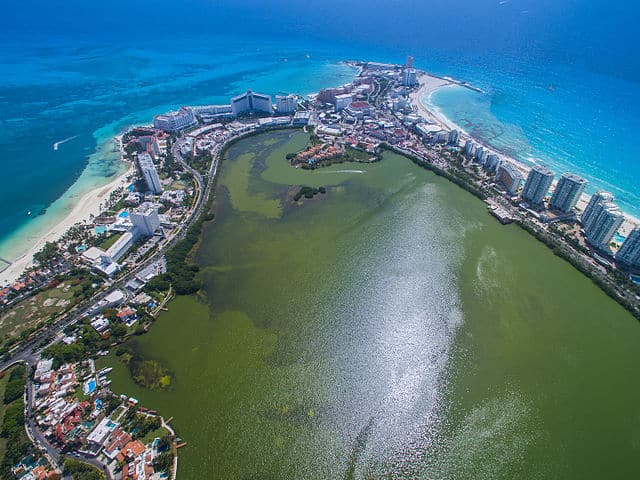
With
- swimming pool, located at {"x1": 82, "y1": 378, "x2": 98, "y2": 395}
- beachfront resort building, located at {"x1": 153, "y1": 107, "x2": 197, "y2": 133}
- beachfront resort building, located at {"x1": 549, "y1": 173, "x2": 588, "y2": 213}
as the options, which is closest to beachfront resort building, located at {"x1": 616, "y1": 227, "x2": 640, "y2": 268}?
beachfront resort building, located at {"x1": 549, "y1": 173, "x2": 588, "y2": 213}

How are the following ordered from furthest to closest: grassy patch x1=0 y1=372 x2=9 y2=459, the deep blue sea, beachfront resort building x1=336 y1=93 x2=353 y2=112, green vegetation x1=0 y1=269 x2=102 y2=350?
1. beachfront resort building x1=336 y1=93 x2=353 y2=112
2. the deep blue sea
3. green vegetation x1=0 y1=269 x2=102 y2=350
4. grassy patch x1=0 y1=372 x2=9 y2=459

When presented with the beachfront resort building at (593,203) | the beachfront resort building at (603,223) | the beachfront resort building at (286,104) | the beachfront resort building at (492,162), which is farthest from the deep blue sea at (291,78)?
the beachfront resort building at (286,104)

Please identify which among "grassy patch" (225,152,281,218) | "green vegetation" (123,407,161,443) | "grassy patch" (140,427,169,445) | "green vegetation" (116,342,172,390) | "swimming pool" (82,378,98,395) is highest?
"grassy patch" (225,152,281,218)

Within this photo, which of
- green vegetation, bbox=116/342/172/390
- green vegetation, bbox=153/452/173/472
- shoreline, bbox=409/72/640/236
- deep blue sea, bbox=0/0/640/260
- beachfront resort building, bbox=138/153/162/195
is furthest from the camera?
deep blue sea, bbox=0/0/640/260

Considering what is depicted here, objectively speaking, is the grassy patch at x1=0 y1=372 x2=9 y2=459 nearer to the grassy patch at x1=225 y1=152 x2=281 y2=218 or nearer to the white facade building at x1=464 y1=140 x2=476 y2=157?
the grassy patch at x1=225 y1=152 x2=281 y2=218

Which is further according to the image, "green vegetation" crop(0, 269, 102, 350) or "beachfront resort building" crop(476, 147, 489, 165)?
"beachfront resort building" crop(476, 147, 489, 165)

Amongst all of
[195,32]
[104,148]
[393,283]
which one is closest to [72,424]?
[393,283]

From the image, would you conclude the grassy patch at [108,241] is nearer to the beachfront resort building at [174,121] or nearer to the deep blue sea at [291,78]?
the deep blue sea at [291,78]

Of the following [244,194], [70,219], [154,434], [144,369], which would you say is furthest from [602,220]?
[70,219]
